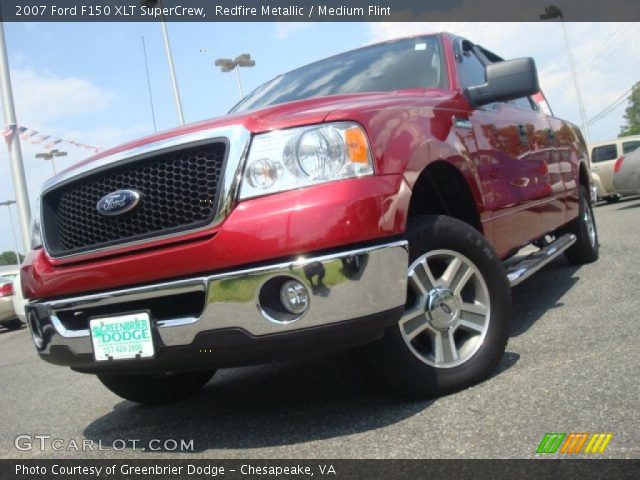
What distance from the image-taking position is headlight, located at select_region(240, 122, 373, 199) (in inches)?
90.2

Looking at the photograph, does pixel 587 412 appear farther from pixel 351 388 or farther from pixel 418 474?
pixel 351 388

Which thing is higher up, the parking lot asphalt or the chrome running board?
the chrome running board

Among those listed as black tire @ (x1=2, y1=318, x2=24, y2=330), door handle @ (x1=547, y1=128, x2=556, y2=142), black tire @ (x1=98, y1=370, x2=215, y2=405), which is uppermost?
door handle @ (x1=547, y1=128, x2=556, y2=142)

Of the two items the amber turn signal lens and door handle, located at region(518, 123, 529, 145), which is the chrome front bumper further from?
door handle, located at region(518, 123, 529, 145)

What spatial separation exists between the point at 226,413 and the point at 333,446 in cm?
91

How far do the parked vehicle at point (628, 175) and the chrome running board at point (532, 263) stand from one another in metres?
7.79

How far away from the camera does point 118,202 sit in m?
2.50

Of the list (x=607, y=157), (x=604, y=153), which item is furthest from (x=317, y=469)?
(x=604, y=153)

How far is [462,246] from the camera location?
271cm

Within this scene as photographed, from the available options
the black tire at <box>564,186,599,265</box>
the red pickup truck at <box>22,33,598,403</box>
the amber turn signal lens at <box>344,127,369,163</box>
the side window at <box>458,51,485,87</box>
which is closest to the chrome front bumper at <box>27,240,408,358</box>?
the red pickup truck at <box>22,33,598,403</box>

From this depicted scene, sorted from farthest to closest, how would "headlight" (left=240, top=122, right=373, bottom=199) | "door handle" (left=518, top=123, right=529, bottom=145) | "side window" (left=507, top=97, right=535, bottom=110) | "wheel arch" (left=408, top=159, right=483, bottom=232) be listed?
"side window" (left=507, top=97, right=535, bottom=110) < "door handle" (left=518, top=123, right=529, bottom=145) < "wheel arch" (left=408, top=159, right=483, bottom=232) < "headlight" (left=240, top=122, right=373, bottom=199)

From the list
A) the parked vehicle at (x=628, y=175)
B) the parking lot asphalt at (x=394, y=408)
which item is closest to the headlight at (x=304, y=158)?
the parking lot asphalt at (x=394, y=408)

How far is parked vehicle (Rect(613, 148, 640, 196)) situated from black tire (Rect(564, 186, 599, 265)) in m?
6.34

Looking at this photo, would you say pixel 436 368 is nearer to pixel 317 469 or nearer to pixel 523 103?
pixel 317 469
